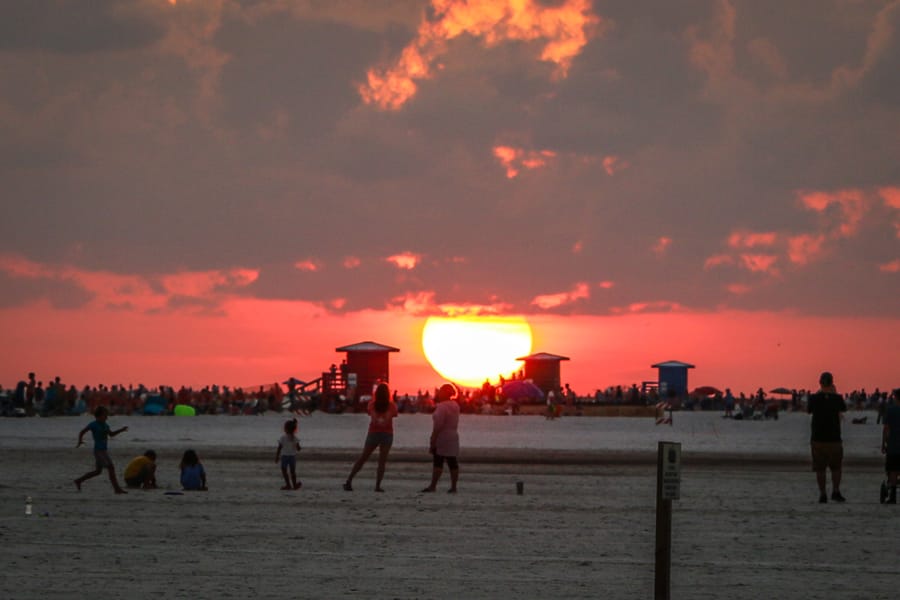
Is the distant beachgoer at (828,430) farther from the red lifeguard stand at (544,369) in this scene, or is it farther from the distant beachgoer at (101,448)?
the red lifeguard stand at (544,369)

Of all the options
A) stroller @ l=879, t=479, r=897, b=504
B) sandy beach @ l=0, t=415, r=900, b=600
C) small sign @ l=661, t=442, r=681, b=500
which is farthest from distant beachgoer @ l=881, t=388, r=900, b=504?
small sign @ l=661, t=442, r=681, b=500

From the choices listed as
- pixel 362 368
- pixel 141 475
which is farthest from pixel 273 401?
pixel 141 475

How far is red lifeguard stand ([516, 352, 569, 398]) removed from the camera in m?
98.9

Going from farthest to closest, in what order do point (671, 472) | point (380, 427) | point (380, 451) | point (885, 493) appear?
point (380, 427) < point (380, 451) < point (885, 493) < point (671, 472)

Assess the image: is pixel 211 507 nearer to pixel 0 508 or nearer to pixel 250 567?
Answer: pixel 0 508

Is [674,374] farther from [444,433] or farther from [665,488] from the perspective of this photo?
[665,488]

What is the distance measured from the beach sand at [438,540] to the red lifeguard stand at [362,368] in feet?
193

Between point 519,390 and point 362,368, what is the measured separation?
1014 centimetres

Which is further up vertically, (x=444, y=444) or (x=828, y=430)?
(x=828, y=430)

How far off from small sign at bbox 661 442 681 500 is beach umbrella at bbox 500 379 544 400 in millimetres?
71272

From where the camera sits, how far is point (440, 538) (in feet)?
50.7

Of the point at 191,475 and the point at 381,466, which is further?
the point at 381,466

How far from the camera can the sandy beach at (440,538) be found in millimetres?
11945

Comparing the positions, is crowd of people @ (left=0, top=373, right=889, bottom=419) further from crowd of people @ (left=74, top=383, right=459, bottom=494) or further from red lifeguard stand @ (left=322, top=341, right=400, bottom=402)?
crowd of people @ (left=74, top=383, right=459, bottom=494)
